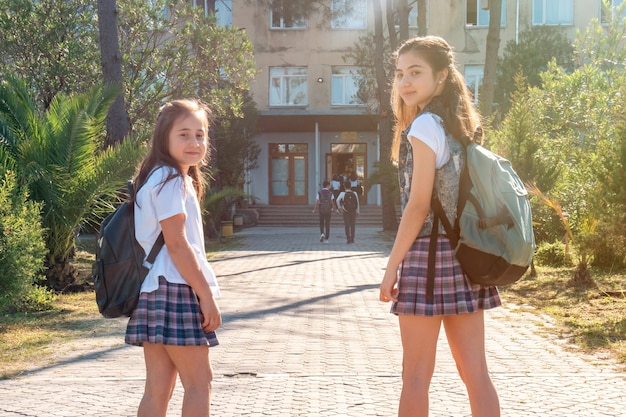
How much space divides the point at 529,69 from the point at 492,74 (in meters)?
19.0

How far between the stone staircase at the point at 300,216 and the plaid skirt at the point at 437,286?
110 ft

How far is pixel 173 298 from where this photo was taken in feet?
11.7

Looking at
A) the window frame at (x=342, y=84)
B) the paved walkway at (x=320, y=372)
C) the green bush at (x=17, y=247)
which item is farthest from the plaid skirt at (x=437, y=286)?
the window frame at (x=342, y=84)

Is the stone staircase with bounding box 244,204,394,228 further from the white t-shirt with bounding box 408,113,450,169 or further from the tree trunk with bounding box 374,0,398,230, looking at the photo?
the white t-shirt with bounding box 408,113,450,169

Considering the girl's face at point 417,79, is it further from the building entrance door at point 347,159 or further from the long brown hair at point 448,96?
the building entrance door at point 347,159

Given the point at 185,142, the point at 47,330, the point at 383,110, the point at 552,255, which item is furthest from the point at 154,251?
the point at 383,110

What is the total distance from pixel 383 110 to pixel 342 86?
14.9 meters

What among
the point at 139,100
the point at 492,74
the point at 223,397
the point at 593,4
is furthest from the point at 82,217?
the point at 593,4

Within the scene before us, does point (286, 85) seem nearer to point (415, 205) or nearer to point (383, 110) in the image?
point (383, 110)

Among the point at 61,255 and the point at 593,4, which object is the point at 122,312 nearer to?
the point at 61,255

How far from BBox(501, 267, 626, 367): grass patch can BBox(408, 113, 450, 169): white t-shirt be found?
13.7 ft

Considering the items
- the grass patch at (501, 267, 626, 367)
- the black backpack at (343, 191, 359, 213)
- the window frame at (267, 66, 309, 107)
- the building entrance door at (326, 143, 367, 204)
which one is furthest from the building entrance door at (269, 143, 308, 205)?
the grass patch at (501, 267, 626, 367)

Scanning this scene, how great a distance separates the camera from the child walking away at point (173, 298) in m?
3.54

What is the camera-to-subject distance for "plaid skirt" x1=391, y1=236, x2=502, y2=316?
3.63 meters
